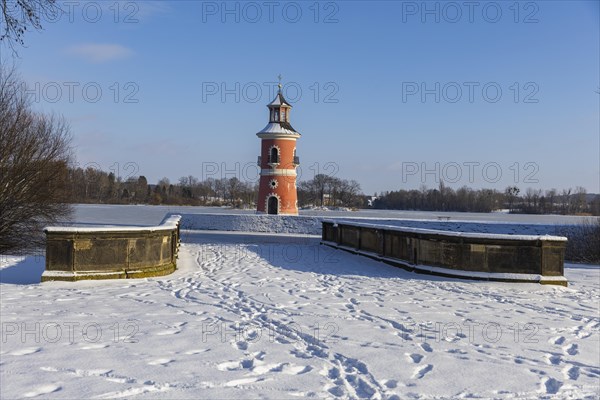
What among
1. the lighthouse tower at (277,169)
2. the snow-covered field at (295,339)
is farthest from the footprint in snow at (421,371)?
the lighthouse tower at (277,169)

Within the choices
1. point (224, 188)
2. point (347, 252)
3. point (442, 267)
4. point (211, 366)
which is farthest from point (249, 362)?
point (224, 188)

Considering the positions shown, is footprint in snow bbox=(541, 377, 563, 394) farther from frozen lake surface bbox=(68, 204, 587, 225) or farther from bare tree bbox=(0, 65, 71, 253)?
frozen lake surface bbox=(68, 204, 587, 225)

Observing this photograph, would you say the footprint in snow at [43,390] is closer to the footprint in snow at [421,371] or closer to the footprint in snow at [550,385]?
the footprint in snow at [421,371]

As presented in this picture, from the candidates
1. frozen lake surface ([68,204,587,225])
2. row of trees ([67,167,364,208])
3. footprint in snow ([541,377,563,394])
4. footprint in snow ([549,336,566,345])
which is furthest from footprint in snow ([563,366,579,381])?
row of trees ([67,167,364,208])

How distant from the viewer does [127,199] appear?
10750 centimetres

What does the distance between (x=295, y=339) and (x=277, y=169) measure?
96.7 feet

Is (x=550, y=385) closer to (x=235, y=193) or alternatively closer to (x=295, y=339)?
(x=295, y=339)

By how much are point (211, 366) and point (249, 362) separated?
0.38 m

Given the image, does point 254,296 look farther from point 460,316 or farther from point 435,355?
point 435,355

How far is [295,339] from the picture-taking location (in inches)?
241

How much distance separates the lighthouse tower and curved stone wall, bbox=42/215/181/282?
2409 cm

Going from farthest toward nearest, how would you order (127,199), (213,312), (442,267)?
(127,199) < (442,267) < (213,312)

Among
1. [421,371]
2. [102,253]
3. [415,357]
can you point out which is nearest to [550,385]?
[421,371]

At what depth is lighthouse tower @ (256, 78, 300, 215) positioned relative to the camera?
35.3 metres
